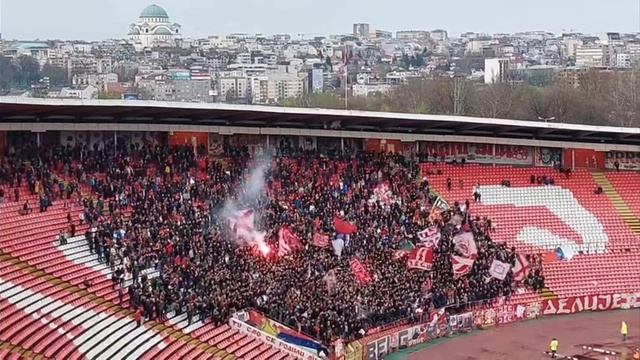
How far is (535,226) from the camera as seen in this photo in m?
38.1

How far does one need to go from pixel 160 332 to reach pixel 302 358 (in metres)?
4.53

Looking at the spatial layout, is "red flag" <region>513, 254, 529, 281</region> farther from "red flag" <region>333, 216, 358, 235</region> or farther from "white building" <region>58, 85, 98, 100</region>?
"white building" <region>58, 85, 98, 100</region>

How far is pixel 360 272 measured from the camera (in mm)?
31906

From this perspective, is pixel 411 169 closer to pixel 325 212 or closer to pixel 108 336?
pixel 325 212

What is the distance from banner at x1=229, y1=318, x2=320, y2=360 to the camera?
2756 centimetres

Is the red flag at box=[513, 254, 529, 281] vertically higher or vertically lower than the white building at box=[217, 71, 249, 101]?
lower

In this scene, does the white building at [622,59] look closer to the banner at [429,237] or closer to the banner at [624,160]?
the banner at [624,160]

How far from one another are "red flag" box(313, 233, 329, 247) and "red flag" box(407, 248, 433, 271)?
310cm

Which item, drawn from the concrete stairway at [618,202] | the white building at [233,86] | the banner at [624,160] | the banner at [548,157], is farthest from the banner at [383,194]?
the white building at [233,86]

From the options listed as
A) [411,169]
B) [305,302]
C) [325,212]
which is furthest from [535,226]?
[305,302]

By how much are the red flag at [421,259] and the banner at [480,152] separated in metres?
7.98

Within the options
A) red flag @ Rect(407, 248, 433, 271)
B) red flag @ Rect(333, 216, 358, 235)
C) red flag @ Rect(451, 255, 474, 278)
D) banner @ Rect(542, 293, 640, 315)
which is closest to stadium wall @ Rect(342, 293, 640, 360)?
banner @ Rect(542, 293, 640, 315)

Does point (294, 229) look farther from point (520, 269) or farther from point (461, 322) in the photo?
point (520, 269)

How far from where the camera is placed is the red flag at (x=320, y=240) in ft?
107
